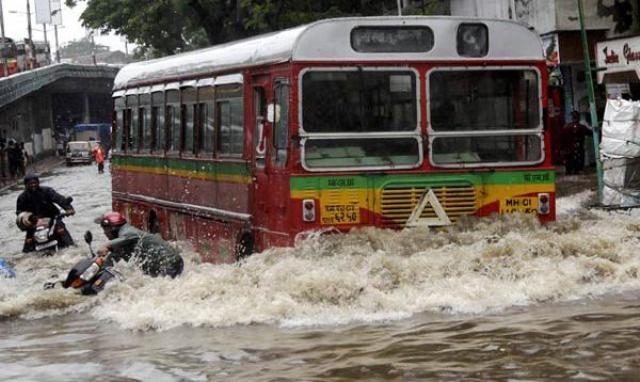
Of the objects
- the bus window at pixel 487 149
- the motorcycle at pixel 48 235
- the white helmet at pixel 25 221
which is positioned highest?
the bus window at pixel 487 149

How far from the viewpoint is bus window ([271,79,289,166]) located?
1261 cm

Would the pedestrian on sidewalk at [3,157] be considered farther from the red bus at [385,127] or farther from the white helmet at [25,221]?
the red bus at [385,127]

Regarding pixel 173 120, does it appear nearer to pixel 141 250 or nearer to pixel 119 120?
pixel 141 250

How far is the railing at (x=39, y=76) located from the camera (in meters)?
64.6

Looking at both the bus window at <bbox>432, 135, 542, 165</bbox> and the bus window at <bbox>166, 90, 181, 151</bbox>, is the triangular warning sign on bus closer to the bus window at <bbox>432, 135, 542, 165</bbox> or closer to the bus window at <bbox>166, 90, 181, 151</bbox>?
the bus window at <bbox>432, 135, 542, 165</bbox>

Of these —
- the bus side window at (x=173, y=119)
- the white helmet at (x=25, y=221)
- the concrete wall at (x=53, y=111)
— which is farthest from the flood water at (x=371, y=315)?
the concrete wall at (x=53, y=111)

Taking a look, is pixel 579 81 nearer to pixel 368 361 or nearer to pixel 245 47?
pixel 245 47

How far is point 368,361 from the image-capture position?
955cm

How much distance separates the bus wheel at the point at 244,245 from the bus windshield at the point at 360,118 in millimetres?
1802

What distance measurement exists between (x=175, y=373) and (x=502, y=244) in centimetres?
419

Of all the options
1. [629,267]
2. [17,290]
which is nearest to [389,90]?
[629,267]

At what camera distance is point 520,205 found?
13.2 m

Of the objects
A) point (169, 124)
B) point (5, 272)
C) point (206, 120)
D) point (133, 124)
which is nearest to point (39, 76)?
point (133, 124)

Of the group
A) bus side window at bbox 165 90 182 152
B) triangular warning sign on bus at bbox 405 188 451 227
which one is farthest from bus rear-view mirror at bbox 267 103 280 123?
bus side window at bbox 165 90 182 152
